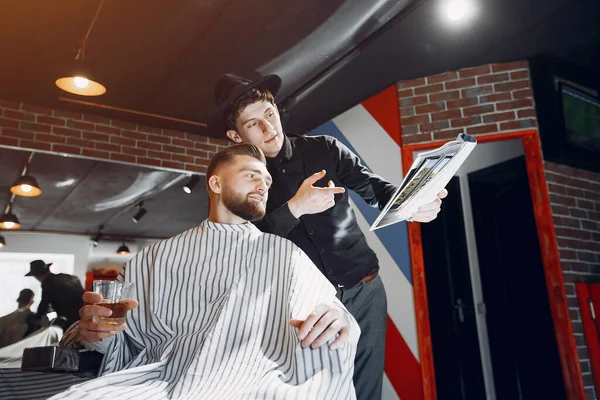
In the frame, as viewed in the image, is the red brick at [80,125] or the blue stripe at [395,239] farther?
the red brick at [80,125]

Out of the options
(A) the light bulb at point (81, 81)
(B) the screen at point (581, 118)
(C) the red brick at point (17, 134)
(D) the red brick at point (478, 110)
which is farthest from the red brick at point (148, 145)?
(B) the screen at point (581, 118)

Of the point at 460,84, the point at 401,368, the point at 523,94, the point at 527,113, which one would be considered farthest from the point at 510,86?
the point at 401,368

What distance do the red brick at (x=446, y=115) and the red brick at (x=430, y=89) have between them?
0.57 feet

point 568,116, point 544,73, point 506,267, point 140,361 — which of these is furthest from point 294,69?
point 140,361

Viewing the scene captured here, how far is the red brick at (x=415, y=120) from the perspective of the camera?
3.42 m

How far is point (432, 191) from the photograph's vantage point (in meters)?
1.46

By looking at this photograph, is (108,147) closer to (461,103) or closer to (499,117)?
(461,103)

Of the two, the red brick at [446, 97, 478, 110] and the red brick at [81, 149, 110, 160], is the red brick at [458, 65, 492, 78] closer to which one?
the red brick at [446, 97, 478, 110]

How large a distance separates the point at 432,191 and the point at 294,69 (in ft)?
6.86

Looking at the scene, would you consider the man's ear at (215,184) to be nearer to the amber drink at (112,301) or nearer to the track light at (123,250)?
the amber drink at (112,301)

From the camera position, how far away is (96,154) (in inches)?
144

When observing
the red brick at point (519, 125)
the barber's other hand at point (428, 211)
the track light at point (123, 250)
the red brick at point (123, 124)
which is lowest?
the barber's other hand at point (428, 211)

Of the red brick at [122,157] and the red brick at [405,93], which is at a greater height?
the red brick at [405,93]

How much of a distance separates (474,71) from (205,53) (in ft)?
6.12
